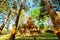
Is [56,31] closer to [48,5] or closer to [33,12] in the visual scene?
[48,5]

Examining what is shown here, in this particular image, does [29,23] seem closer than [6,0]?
No

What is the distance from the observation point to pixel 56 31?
739 cm

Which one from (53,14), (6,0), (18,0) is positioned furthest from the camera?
(18,0)

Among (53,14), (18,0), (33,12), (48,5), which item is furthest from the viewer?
(33,12)

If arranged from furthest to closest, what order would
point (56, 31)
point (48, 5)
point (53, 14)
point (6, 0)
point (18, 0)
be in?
1. point (18, 0)
2. point (6, 0)
3. point (48, 5)
4. point (53, 14)
5. point (56, 31)

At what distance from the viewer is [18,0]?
20938 millimetres

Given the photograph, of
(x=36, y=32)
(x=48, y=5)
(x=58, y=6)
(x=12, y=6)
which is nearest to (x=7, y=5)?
(x=12, y=6)

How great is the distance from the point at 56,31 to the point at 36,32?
27687 millimetres

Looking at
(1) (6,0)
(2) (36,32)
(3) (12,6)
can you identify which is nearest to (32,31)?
(2) (36,32)

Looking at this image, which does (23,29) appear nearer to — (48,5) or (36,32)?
(36,32)

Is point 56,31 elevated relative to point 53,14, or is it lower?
lower

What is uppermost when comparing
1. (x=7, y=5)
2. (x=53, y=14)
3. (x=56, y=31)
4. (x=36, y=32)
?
(x=7, y=5)

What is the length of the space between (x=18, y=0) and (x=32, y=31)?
1527 cm

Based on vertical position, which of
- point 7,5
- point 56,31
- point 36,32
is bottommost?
point 36,32
